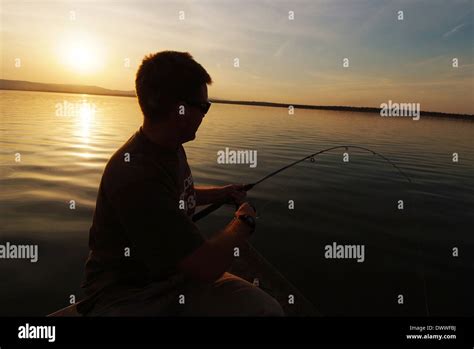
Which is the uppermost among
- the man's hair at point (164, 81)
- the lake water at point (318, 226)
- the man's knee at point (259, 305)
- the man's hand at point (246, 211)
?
the man's hair at point (164, 81)

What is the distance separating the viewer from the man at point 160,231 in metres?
2.37

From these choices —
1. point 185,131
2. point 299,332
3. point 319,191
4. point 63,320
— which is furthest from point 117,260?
point 319,191

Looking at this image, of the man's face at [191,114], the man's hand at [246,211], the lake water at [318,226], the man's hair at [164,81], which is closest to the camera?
the man's hair at [164,81]

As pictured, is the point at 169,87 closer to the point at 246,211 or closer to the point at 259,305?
the point at 246,211

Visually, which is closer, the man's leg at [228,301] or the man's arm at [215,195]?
the man's leg at [228,301]

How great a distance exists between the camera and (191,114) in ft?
9.62

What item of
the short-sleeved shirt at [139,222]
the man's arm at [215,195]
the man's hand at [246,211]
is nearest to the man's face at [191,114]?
the short-sleeved shirt at [139,222]

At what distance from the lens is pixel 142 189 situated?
234cm

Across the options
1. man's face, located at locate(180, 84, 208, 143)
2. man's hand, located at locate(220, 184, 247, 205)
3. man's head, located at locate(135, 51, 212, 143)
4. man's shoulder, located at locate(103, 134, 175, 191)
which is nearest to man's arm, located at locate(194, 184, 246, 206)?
man's hand, located at locate(220, 184, 247, 205)

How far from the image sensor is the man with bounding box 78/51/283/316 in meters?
2.37

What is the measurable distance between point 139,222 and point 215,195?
7.04ft

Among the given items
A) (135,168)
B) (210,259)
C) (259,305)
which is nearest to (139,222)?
(135,168)

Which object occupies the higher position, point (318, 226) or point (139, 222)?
point (139, 222)

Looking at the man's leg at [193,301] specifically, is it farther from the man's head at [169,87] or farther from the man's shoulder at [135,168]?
the man's head at [169,87]
